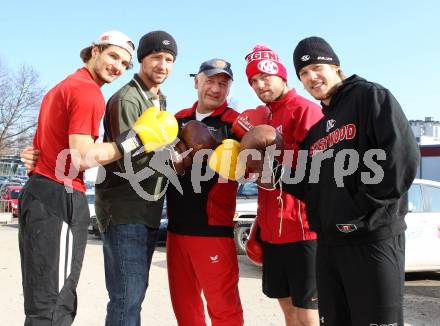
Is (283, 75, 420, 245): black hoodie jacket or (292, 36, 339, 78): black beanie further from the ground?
(292, 36, 339, 78): black beanie

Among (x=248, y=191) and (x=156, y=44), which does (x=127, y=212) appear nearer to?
(x=156, y=44)

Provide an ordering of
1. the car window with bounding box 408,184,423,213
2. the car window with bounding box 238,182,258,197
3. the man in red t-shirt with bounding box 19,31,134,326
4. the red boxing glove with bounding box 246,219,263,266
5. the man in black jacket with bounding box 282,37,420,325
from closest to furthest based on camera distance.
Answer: the man in black jacket with bounding box 282,37,420,325
the man in red t-shirt with bounding box 19,31,134,326
the red boxing glove with bounding box 246,219,263,266
the car window with bounding box 408,184,423,213
the car window with bounding box 238,182,258,197

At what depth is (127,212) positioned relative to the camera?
297 centimetres

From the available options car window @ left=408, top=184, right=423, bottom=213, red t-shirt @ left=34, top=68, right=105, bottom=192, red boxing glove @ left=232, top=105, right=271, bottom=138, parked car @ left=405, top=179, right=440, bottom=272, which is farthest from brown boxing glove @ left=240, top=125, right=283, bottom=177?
car window @ left=408, top=184, right=423, bottom=213

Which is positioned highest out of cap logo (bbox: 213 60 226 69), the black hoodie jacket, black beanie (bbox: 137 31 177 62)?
black beanie (bbox: 137 31 177 62)

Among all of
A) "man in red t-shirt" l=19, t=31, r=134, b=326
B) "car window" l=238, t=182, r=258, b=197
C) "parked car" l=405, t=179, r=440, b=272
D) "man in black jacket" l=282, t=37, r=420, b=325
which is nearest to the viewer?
"man in black jacket" l=282, t=37, r=420, b=325

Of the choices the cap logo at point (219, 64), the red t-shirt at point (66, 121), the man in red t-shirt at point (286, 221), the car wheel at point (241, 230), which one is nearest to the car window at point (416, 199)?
the car wheel at point (241, 230)

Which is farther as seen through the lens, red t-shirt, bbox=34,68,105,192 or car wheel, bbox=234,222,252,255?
car wheel, bbox=234,222,252,255

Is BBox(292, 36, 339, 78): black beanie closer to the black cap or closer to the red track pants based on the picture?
the black cap

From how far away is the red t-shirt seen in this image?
2.58 m

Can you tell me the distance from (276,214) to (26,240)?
1.59m

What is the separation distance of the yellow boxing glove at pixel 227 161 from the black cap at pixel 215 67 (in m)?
0.63

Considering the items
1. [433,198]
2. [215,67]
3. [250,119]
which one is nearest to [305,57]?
[250,119]

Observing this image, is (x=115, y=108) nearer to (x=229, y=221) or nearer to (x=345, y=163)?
(x=229, y=221)
